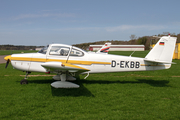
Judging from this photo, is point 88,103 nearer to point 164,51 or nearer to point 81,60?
point 81,60

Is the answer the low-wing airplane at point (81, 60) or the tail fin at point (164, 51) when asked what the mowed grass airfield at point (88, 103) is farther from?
the tail fin at point (164, 51)

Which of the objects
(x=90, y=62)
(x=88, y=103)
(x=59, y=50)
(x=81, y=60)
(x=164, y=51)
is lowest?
(x=88, y=103)

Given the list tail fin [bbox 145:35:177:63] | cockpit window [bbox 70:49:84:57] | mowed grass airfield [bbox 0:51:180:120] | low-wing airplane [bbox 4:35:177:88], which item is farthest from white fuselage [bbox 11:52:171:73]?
mowed grass airfield [bbox 0:51:180:120]

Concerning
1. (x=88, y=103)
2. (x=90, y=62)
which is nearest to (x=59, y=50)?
(x=90, y=62)

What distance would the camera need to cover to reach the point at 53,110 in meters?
4.54

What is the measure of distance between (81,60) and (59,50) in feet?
3.54

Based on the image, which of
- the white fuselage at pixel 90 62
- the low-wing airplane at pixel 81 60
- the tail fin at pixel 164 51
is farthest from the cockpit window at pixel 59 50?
the tail fin at pixel 164 51

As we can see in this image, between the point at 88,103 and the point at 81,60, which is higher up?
the point at 81,60

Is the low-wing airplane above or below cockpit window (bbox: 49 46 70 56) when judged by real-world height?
below

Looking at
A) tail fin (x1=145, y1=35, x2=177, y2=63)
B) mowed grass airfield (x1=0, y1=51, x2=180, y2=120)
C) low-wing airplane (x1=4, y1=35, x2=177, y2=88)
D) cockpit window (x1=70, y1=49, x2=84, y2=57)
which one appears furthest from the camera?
tail fin (x1=145, y1=35, x2=177, y2=63)

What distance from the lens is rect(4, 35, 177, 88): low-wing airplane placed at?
6980 millimetres

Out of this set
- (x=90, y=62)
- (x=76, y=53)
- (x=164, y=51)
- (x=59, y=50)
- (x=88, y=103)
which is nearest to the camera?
(x=88, y=103)

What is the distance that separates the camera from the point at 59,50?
7016 millimetres

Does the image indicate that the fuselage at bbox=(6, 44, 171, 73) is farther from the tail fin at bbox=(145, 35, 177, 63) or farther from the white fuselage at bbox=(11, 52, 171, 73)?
the tail fin at bbox=(145, 35, 177, 63)
